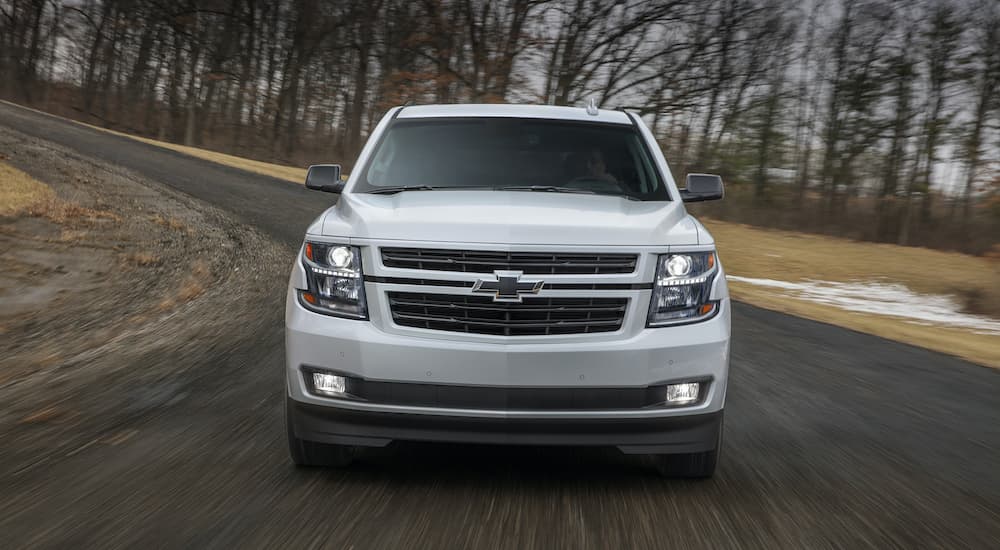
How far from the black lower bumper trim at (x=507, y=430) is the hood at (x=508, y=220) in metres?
0.75

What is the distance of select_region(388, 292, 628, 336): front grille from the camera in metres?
4.02

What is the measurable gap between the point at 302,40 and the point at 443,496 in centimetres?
5168

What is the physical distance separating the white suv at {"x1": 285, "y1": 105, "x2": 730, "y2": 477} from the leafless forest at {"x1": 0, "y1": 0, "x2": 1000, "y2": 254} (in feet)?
79.5

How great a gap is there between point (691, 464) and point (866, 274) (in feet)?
71.0

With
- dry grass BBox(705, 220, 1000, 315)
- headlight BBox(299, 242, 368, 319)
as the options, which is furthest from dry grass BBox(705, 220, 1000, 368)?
headlight BBox(299, 242, 368, 319)

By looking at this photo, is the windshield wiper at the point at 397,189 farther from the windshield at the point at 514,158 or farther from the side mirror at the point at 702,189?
the side mirror at the point at 702,189

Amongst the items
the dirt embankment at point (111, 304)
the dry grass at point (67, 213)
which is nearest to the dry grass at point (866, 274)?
the dirt embankment at point (111, 304)

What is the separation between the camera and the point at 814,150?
43.7m

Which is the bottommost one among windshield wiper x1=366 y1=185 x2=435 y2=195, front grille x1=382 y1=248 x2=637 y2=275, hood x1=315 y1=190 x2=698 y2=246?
front grille x1=382 y1=248 x2=637 y2=275

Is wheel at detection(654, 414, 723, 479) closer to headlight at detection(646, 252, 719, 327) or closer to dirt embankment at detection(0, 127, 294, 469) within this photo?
headlight at detection(646, 252, 719, 327)

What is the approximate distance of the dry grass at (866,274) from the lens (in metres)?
12.3

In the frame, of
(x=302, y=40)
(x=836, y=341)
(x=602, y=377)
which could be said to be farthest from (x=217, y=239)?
(x=302, y=40)

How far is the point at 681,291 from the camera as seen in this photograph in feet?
13.8

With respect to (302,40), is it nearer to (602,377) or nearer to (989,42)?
(989,42)
